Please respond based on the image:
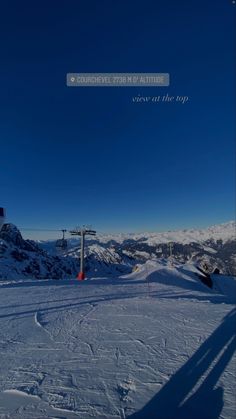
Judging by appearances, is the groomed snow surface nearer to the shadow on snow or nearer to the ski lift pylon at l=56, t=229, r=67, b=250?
the shadow on snow

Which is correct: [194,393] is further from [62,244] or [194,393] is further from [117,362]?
[62,244]

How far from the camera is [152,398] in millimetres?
3496

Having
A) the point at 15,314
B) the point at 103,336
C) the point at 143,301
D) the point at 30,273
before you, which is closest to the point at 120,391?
the point at 103,336

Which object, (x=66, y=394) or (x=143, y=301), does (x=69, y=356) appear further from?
(x=143, y=301)

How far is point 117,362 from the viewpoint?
174 inches

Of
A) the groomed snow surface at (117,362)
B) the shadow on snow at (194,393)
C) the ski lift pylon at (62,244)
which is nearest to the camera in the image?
the shadow on snow at (194,393)

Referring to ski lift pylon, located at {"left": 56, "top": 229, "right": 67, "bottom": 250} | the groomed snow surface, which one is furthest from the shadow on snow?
ski lift pylon, located at {"left": 56, "top": 229, "right": 67, "bottom": 250}

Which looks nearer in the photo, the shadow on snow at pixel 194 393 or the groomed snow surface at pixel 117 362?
the shadow on snow at pixel 194 393

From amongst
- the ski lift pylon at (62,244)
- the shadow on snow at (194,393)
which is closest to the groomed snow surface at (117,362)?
the shadow on snow at (194,393)

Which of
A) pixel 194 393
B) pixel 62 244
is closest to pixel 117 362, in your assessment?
pixel 194 393

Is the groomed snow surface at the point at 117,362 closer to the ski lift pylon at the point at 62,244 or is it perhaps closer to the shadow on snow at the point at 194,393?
the shadow on snow at the point at 194,393

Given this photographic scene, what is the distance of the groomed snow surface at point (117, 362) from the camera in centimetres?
334

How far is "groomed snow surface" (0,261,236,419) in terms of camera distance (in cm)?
334

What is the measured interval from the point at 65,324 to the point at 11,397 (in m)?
2.99
